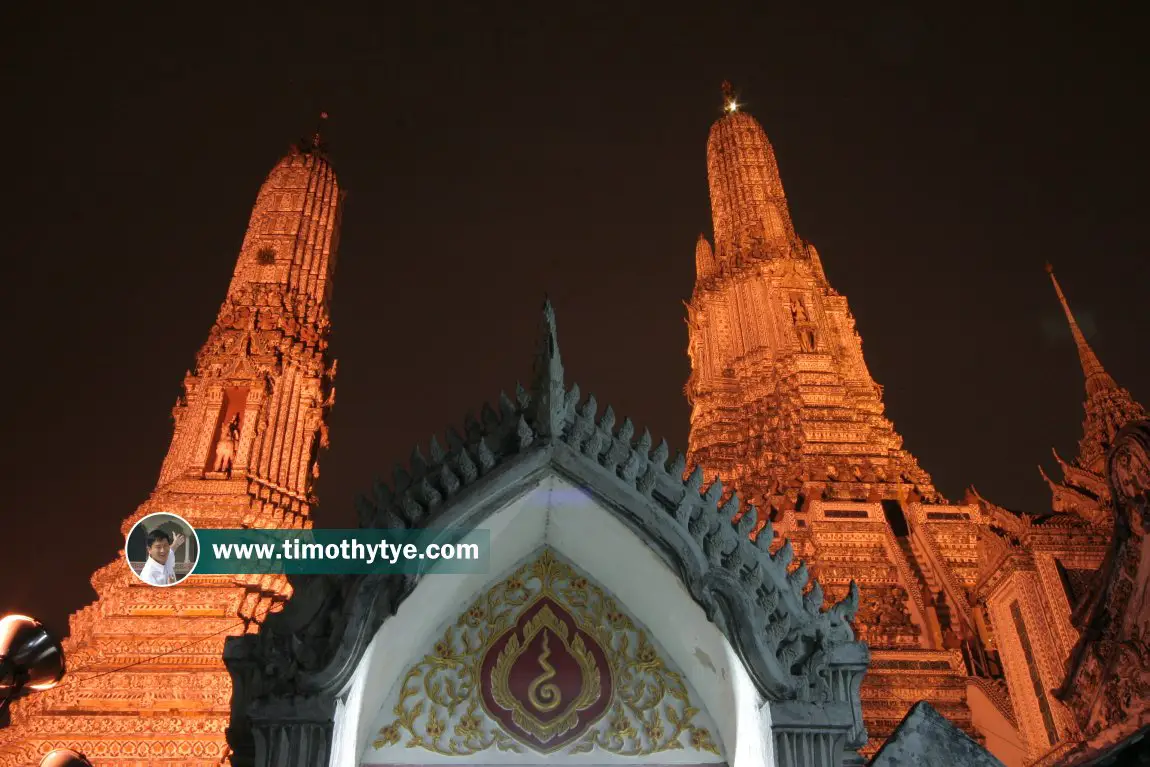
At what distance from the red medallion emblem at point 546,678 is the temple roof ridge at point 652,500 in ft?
3.90

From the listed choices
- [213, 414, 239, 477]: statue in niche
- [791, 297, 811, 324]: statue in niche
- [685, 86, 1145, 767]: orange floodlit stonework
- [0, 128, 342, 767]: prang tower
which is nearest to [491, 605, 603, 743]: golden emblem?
[685, 86, 1145, 767]: orange floodlit stonework

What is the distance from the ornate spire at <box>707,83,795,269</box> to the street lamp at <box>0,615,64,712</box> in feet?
100

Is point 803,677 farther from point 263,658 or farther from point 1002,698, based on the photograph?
point 1002,698

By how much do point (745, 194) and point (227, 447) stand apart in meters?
25.0

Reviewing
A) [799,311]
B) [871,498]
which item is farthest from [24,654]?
[799,311]

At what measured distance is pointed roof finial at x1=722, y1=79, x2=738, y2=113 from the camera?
44375 millimetres

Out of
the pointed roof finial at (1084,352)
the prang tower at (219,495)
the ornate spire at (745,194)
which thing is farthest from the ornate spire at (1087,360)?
the prang tower at (219,495)

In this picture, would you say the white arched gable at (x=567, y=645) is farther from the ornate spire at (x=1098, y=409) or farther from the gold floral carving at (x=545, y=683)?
the ornate spire at (x=1098, y=409)

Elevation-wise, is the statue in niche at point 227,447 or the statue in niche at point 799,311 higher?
the statue in niche at point 799,311

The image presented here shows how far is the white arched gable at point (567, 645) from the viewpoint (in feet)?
16.1

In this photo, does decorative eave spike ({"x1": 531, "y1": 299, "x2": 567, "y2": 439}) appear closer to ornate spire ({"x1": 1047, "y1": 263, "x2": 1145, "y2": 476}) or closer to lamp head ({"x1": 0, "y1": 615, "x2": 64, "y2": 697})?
lamp head ({"x1": 0, "y1": 615, "x2": 64, "y2": 697})

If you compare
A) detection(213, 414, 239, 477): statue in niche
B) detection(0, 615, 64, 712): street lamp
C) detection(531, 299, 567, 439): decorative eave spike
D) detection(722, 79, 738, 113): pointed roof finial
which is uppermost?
detection(722, 79, 738, 113): pointed roof finial

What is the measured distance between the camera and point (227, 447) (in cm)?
2203

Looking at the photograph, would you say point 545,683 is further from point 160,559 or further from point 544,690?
point 160,559
